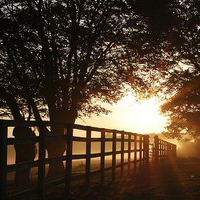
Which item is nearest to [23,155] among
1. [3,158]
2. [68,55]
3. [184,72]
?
[68,55]

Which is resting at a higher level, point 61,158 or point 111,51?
point 111,51

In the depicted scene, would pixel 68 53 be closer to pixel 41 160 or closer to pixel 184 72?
pixel 41 160

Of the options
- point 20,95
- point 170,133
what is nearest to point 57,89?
point 20,95

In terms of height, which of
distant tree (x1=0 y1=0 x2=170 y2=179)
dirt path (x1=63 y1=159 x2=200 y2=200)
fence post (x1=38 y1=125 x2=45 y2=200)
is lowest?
dirt path (x1=63 y1=159 x2=200 y2=200)

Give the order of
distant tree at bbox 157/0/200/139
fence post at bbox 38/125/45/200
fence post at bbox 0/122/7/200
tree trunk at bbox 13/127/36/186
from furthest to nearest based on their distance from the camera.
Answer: distant tree at bbox 157/0/200/139, tree trunk at bbox 13/127/36/186, fence post at bbox 38/125/45/200, fence post at bbox 0/122/7/200

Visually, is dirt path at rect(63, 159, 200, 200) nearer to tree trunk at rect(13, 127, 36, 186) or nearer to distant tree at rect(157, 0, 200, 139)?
tree trunk at rect(13, 127, 36, 186)

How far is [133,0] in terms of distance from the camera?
17703 mm

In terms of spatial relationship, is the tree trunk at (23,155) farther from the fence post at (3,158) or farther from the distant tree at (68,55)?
the fence post at (3,158)

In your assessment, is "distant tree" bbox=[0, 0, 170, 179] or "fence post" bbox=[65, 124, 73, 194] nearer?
Answer: "fence post" bbox=[65, 124, 73, 194]

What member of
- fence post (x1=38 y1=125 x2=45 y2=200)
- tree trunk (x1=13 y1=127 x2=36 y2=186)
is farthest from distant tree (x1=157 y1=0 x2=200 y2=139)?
fence post (x1=38 y1=125 x2=45 y2=200)

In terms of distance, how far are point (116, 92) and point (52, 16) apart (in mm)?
5585

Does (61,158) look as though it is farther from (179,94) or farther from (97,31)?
(179,94)

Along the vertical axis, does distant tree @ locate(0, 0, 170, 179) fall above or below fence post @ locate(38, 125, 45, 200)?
above

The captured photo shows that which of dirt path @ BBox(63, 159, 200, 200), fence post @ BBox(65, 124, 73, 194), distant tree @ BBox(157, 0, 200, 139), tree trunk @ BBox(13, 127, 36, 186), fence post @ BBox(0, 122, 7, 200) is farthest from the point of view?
distant tree @ BBox(157, 0, 200, 139)
